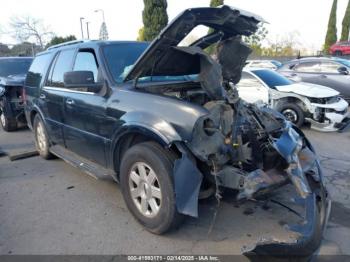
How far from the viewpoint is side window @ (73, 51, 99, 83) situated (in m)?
4.19

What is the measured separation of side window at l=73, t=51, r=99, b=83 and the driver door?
4853 mm

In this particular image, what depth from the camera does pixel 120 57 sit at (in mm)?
4242

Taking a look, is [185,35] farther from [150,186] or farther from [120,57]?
[150,186]

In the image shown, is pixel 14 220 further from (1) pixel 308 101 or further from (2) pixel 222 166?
(1) pixel 308 101

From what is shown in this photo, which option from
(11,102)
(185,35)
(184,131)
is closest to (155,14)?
(11,102)

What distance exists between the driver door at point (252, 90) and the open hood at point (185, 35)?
4510mm

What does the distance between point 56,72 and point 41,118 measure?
975 millimetres

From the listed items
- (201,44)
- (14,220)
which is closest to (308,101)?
(201,44)

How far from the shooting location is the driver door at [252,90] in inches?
328

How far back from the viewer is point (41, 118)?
573 cm

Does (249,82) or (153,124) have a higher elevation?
(153,124)

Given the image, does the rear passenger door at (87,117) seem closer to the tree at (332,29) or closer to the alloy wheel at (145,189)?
the alloy wheel at (145,189)

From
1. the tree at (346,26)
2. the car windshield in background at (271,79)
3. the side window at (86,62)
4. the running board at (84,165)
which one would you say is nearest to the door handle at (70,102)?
the side window at (86,62)

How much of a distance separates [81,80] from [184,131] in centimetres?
153
